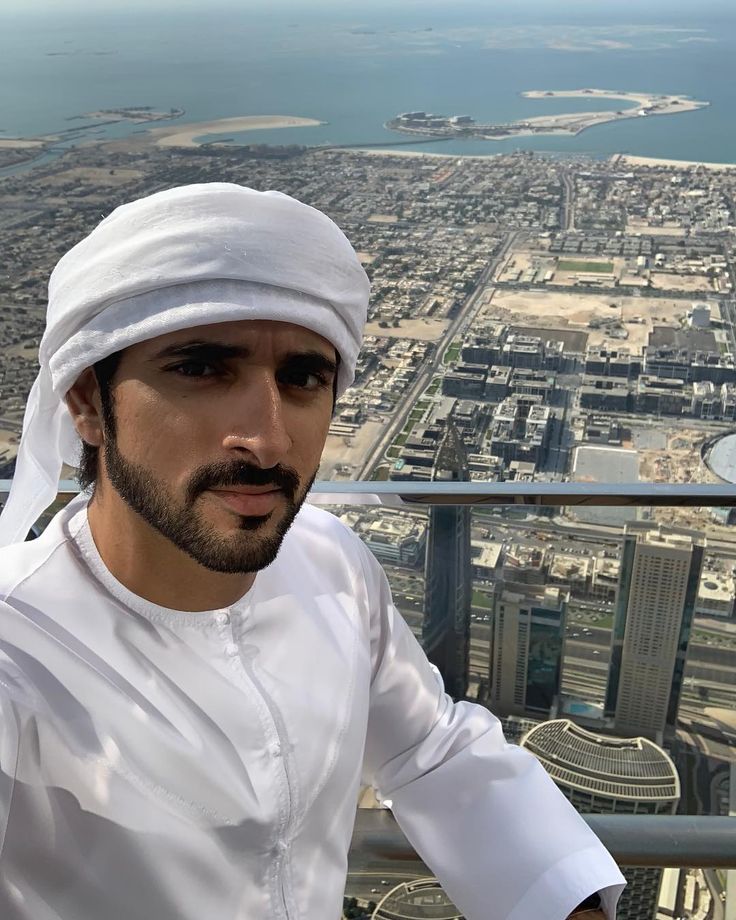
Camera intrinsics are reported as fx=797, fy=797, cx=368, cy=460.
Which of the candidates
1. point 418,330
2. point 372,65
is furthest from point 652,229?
point 372,65

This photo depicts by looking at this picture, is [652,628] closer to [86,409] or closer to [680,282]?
[86,409]

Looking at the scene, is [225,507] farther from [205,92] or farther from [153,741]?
[205,92]

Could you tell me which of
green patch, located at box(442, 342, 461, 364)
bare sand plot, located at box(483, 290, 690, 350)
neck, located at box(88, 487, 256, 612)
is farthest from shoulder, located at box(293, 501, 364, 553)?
bare sand plot, located at box(483, 290, 690, 350)

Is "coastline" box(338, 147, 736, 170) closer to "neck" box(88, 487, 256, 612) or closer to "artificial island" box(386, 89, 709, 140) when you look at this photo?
"artificial island" box(386, 89, 709, 140)

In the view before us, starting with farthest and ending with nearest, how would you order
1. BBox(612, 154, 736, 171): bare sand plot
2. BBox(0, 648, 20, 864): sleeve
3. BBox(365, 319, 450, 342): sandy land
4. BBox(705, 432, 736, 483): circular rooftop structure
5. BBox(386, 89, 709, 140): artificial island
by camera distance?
BBox(386, 89, 709, 140): artificial island → BBox(612, 154, 736, 171): bare sand plot → BBox(365, 319, 450, 342): sandy land → BBox(705, 432, 736, 483): circular rooftop structure → BBox(0, 648, 20, 864): sleeve

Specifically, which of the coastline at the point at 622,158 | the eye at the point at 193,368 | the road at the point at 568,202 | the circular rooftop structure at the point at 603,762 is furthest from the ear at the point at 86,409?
the coastline at the point at 622,158

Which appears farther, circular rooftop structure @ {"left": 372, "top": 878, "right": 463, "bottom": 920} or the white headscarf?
circular rooftop structure @ {"left": 372, "top": 878, "right": 463, "bottom": 920}

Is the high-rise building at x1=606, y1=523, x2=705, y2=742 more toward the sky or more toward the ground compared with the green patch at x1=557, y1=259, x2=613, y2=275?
more toward the sky

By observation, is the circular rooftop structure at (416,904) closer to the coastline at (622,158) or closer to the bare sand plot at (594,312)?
the bare sand plot at (594,312)
